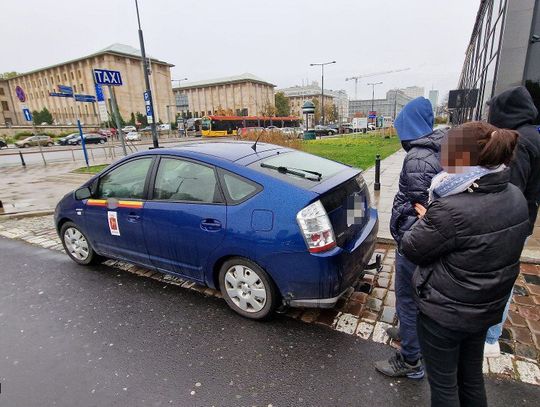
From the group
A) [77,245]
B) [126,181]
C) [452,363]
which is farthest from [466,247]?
[77,245]

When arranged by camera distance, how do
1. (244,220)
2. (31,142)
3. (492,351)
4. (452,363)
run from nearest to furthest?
1. (452,363)
2. (492,351)
3. (244,220)
4. (31,142)

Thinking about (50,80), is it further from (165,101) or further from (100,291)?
(100,291)

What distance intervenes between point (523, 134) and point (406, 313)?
1502mm

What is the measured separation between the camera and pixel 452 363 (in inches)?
65.2

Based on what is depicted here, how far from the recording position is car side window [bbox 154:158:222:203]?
3170 millimetres

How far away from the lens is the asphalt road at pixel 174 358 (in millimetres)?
2285

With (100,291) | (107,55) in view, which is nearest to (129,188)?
(100,291)

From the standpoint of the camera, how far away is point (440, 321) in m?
1.58

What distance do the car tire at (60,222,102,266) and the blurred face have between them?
14.4ft

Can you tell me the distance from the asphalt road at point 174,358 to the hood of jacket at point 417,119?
1.76 metres

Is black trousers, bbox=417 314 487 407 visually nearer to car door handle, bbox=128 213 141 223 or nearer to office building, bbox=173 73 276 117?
car door handle, bbox=128 213 141 223

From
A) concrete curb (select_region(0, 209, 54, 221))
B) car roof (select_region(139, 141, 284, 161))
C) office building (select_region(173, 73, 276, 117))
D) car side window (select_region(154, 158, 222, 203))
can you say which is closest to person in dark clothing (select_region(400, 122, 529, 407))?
car side window (select_region(154, 158, 222, 203))

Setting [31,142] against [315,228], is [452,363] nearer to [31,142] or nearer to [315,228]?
[315,228]

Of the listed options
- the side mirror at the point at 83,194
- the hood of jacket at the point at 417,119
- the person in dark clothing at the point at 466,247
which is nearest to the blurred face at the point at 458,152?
the person in dark clothing at the point at 466,247
